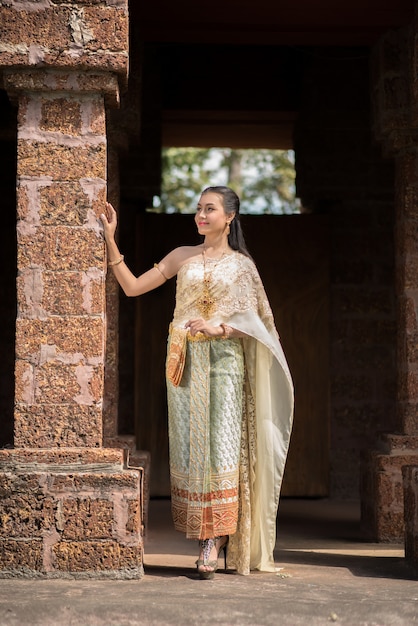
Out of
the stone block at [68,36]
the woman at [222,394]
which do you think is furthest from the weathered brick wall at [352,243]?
the stone block at [68,36]

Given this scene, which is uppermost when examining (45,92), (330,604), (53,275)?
(45,92)

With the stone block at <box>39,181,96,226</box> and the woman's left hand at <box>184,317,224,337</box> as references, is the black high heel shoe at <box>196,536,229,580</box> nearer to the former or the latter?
the woman's left hand at <box>184,317,224,337</box>

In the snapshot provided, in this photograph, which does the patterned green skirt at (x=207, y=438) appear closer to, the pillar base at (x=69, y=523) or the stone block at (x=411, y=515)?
the pillar base at (x=69, y=523)

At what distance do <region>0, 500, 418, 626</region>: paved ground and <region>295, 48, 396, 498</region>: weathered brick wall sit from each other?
10.1ft

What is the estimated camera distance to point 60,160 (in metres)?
5.18

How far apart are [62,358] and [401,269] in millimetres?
2723

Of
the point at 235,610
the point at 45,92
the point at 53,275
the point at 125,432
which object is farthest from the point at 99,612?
the point at 125,432

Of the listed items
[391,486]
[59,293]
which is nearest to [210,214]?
[59,293]

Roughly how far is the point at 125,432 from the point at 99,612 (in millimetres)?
4854

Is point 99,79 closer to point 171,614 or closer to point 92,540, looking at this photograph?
point 92,540

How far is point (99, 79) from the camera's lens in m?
5.17

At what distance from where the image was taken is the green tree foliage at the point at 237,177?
24.3m

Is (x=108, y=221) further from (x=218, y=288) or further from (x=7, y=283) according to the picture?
(x=7, y=283)

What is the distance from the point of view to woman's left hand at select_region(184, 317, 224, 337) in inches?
207
